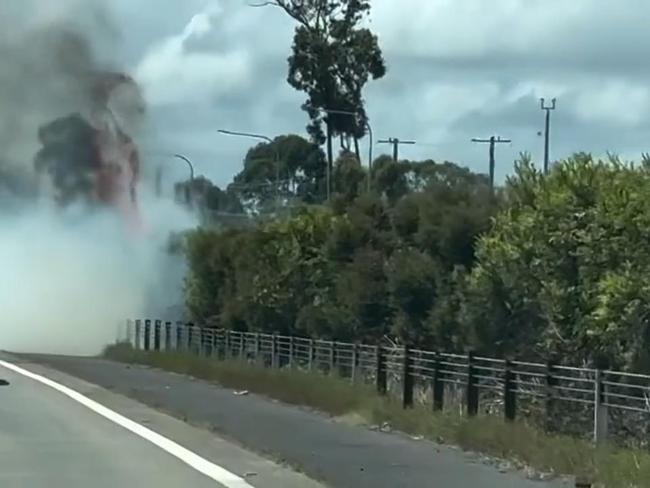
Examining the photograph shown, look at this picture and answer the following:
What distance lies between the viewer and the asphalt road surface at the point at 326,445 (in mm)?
17094

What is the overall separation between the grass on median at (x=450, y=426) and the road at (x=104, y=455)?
9.59 feet

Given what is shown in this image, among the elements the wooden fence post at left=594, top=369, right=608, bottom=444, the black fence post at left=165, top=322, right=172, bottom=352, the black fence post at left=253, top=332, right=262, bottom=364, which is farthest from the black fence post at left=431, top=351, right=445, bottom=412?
the black fence post at left=165, top=322, right=172, bottom=352

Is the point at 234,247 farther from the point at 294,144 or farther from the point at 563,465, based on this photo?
the point at 294,144

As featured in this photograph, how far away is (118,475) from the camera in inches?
689

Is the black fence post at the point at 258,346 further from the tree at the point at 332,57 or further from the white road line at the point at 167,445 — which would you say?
the tree at the point at 332,57

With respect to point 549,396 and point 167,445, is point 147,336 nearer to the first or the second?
point 167,445

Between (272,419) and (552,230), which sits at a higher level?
(552,230)

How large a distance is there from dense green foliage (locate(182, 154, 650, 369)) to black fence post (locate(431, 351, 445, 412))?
5.87 ft

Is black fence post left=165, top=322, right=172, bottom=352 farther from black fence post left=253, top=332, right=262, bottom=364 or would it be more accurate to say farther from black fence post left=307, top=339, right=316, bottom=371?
black fence post left=307, top=339, right=316, bottom=371

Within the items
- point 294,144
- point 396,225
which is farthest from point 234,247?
point 294,144

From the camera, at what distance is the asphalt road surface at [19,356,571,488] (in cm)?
1709

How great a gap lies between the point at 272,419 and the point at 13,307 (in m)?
55.8

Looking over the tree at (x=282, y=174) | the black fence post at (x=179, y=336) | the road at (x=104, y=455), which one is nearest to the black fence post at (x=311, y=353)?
the road at (x=104, y=455)

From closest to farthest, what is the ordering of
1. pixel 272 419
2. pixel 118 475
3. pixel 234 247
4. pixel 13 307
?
pixel 118 475 → pixel 272 419 → pixel 234 247 → pixel 13 307
